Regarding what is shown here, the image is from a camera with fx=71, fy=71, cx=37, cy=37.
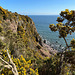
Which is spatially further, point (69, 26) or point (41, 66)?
point (41, 66)

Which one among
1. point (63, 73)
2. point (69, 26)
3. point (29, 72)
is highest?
point (69, 26)

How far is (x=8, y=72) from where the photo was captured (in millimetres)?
5840

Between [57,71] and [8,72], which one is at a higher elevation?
[8,72]

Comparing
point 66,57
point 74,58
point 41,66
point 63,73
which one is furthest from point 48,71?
point 74,58

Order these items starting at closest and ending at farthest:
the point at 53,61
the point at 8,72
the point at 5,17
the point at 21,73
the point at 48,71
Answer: the point at 8,72 < the point at 21,73 < the point at 48,71 < the point at 53,61 < the point at 5,17

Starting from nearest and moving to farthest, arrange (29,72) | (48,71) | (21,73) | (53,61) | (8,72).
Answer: (8,72), (21,73), (29,72), (48,71), (53,61)

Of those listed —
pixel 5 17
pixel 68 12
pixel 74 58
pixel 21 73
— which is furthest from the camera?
pixel 5 17

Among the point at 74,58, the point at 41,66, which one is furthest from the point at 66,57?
the point at 41,66

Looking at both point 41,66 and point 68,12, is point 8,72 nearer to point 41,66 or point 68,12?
point 41,66

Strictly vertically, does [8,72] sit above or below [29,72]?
above

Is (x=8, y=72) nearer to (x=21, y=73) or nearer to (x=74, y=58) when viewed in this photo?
(x=21, y=73)

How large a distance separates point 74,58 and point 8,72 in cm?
700

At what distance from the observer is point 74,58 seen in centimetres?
812

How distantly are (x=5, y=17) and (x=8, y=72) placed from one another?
15.8 m
